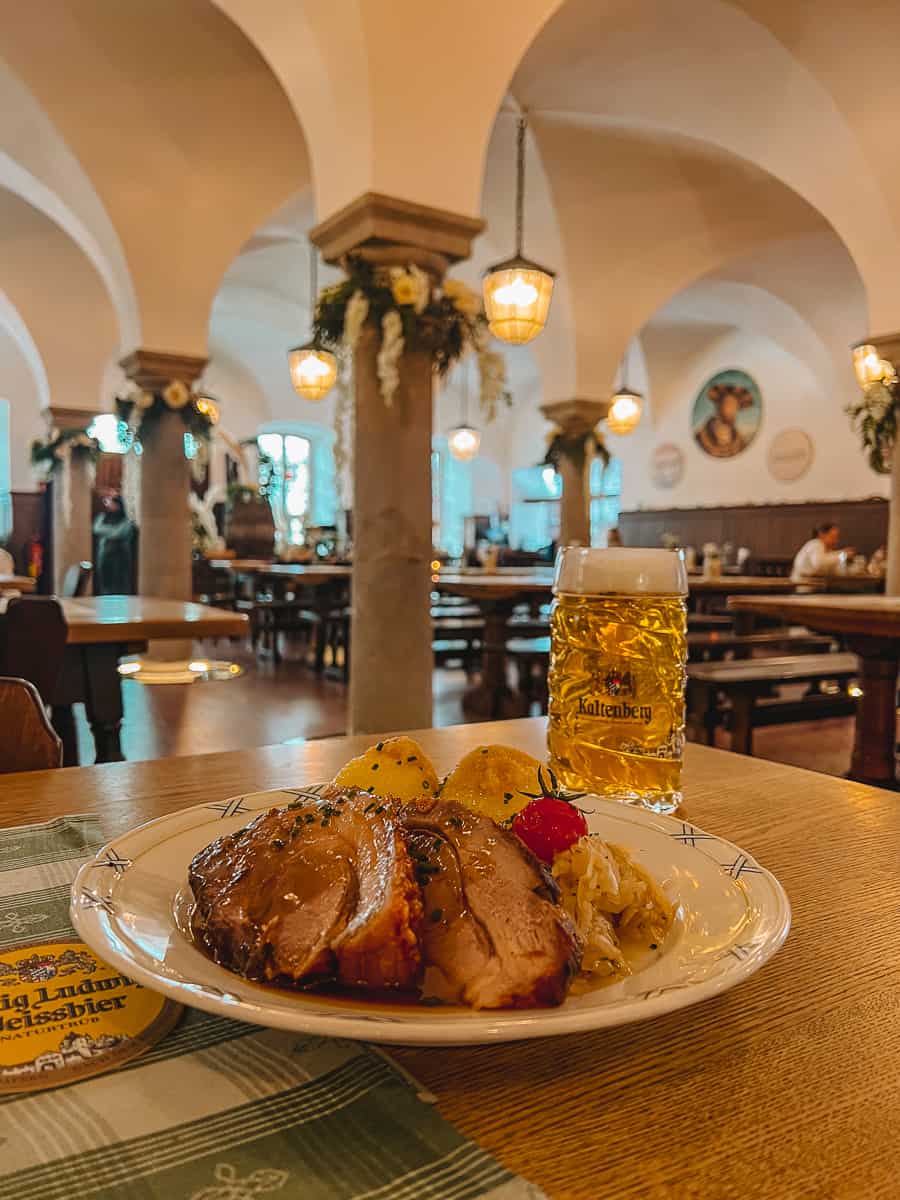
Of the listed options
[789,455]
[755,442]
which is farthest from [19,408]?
[789,455]

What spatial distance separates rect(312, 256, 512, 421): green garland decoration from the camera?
357 cm

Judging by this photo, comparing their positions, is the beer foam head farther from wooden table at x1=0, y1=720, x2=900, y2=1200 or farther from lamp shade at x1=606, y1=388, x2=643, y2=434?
lamp shade at x1=606, y1=388, x2=643, y2=434

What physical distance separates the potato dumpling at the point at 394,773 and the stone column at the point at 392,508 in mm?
3083

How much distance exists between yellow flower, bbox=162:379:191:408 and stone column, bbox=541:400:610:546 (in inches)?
140

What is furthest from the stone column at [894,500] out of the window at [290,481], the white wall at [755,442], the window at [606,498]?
the window at [290,481]

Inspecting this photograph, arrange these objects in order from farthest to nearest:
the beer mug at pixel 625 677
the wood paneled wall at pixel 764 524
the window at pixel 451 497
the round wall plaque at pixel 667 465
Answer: the window at pixel 451 497, the round wall plaque at pixel 667 465, the wood paneled wall at pixel 764 524, the beer mug at pixel 625 677

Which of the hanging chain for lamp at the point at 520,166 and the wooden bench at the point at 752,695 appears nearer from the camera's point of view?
the wooden bench at the point at 752,695

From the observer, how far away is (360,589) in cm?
378

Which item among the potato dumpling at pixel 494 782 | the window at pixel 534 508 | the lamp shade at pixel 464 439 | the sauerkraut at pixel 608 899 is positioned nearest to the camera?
the sauerkraut at pixel 608 899

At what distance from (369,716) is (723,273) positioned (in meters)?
9.37

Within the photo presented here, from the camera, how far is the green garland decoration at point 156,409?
265 inches

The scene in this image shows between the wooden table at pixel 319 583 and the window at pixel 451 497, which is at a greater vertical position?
the window at pixel 451 497

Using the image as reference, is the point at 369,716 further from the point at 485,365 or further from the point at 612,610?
the point at 612,610

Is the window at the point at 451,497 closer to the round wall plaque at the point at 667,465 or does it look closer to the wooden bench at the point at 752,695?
the round wall plaque at the point at 667,465
